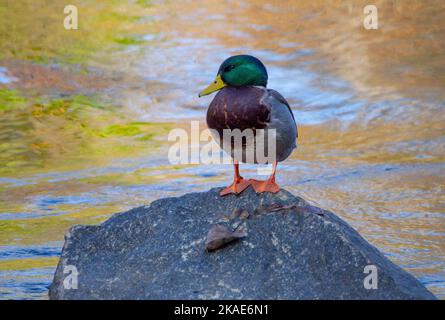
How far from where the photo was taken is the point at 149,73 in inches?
476

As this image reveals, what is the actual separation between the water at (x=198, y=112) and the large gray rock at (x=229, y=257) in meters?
1.08

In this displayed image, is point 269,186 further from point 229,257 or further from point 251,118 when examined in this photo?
point 229,257

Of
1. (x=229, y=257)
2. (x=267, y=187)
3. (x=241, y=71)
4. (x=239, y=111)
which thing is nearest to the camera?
(x=229, y=257)

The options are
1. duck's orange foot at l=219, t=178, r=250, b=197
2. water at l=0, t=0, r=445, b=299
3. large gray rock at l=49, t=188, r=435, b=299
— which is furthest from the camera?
water at l=0, t=0, r=445, b=299

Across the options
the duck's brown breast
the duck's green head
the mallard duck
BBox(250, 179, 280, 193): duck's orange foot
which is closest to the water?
BBox(250, 179, 280, 193): duck's orange foot

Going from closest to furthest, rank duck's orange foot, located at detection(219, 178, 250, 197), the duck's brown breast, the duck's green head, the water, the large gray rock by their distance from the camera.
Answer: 1. the large gray rock
2. the duck's brown breast
3. the duck's green head
4. duck's orange foot, located at detection(219, 178, 250, 197)
5. the water

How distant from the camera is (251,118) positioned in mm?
5301

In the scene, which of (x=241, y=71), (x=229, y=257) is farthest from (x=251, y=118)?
(x=229, y=257)

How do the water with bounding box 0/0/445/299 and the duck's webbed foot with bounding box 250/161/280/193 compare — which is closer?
the duck's webbed foot with bounding box 250/161/280/193

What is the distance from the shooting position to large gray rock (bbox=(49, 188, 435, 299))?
498 centimetres

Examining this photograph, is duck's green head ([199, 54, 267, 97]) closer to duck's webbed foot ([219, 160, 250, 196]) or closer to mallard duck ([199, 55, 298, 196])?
mallard duck ([199, 55, 298, 196])

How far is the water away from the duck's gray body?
1.71 m

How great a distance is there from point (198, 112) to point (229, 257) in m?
5.73
